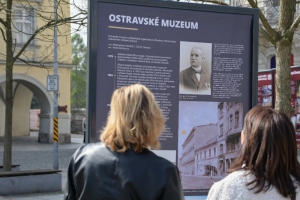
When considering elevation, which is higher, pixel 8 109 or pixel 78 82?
pixel 78 82

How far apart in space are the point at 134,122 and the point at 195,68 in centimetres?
144

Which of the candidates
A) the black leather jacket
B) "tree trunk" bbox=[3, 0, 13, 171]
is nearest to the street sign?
"tree trunk" bbox=[3, 0, 13, 171]

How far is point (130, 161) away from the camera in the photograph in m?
2.63

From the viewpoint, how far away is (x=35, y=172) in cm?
1248

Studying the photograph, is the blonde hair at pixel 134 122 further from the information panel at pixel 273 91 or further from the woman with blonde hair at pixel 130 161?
the information panel at pixel 273 91

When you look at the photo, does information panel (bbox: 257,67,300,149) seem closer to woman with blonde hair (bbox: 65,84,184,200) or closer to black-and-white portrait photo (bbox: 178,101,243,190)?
black-and-white portrait photo (bbox: 178,101,243,190)

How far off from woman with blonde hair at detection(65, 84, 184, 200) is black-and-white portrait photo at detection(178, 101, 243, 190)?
127cm

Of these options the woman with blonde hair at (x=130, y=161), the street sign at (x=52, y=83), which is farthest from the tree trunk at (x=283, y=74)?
the street sign at (x=52, y=83)

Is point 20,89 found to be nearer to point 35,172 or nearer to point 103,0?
point 35,172

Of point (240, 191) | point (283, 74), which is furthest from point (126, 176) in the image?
point (283, 74)

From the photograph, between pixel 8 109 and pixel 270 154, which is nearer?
pixel 270 154

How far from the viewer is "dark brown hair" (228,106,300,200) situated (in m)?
2.65

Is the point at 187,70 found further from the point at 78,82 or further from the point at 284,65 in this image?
the point at 78,82

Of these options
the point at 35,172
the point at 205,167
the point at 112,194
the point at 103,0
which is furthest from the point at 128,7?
the point at 35,172
